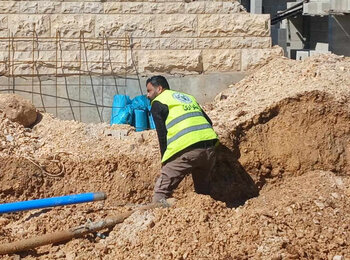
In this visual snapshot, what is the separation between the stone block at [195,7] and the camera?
1150cm

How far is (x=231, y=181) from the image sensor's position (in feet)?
31.6

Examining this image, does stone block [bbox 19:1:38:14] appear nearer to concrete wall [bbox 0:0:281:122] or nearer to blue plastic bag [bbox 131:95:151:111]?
concrete wall [bbox 0:0:281:122]

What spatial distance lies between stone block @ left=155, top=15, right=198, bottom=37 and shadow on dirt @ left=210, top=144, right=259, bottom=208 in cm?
268

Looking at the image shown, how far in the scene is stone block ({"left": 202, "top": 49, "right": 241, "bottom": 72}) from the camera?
1153cm

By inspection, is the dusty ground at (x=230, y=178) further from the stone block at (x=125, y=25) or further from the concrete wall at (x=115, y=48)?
the stone block at (x=125, y=25)

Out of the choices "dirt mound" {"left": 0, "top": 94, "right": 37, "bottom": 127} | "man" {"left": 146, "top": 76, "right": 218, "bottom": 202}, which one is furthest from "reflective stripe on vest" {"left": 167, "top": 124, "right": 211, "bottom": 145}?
"dirt mound" {"left": 0, "top": 94, "right": 37, "bottom": 127}

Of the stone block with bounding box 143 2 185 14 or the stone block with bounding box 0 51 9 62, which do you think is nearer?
the stone block with bounding box 0 51 9 62

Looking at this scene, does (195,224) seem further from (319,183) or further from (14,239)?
(319,183)

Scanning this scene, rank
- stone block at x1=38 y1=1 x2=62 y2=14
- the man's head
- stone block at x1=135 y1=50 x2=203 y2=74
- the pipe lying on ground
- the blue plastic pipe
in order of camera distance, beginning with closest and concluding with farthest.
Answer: the pipe lying on ground < the blue plastic pipe < the man's head < stone block at x1=38 y1=1 x2=62 y2=14 < stone block at x1=135 y1=50 x2=203 y2=74

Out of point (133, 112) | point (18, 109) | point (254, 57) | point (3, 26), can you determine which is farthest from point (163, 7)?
point (18, 109)

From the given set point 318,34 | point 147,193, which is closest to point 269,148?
point 147,193

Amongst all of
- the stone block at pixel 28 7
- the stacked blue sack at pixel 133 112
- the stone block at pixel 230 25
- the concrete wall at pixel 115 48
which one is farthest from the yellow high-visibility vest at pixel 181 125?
the stone block at pixel 28 7

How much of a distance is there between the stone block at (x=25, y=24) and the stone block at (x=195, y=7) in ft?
7.59

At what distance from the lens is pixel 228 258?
Answer: 6.91 meters
